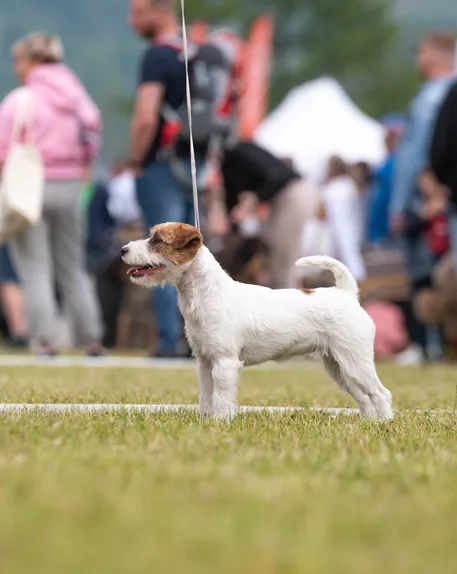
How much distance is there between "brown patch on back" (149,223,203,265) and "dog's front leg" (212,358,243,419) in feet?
1.58

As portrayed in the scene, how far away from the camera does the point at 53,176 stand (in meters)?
9.77

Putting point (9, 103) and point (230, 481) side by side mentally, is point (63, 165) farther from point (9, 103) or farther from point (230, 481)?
point (230, 481)

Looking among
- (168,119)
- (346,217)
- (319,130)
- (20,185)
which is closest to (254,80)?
(319,130)

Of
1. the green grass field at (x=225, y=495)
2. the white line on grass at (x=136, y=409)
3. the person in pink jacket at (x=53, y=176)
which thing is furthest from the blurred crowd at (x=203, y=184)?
the green grass field at (x=225, y=495)

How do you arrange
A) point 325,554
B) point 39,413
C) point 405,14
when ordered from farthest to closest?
point 405,14, point 39,413, point 325,554

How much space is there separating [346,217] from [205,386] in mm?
9026

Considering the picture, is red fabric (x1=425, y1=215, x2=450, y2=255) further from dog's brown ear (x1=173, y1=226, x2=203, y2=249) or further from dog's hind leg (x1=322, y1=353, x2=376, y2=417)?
dog's brown ear (x1=173, y1=226, x2=203, y2=249)

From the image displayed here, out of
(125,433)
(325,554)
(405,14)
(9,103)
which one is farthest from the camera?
(405,14)

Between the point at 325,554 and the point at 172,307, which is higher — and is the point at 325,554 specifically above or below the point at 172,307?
above

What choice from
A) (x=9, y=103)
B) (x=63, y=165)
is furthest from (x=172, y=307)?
(x=9, y=103)

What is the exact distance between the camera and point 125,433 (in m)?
4.05

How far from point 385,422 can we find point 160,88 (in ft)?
17.5

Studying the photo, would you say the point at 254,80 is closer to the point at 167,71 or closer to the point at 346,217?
the point at 346,217

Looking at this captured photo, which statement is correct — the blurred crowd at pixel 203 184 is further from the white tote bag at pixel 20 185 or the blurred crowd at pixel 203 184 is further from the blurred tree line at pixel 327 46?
the blurred tree line at pixel 327 46
